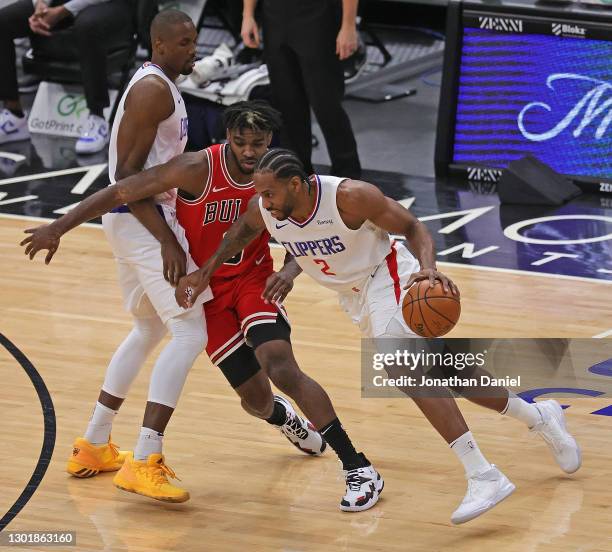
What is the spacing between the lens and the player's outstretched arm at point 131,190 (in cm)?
536

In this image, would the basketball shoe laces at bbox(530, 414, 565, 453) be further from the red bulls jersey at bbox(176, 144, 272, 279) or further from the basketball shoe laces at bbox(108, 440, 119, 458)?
the basketball shoe laces at bbox(108, 440, 119, 458)

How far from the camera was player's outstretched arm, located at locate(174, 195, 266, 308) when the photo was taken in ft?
17.4

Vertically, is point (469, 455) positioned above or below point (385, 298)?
below

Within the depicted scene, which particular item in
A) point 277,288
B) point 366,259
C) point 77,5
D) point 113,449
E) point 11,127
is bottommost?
point 11,127

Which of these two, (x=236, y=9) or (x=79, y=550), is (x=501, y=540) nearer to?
(x=79, y=550)

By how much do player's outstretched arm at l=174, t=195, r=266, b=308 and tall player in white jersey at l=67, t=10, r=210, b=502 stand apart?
7cm

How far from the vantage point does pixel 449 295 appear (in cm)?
482

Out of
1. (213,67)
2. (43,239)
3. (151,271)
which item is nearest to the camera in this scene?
(43,239)

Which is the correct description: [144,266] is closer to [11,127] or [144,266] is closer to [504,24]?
[504,24]

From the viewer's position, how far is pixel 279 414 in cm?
573

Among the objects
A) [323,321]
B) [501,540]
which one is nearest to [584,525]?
[501,540]

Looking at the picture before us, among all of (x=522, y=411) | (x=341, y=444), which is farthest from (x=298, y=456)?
(x=522, y=411)

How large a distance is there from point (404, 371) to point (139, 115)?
55.6 inches

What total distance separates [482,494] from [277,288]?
Result: 1.06 meters
